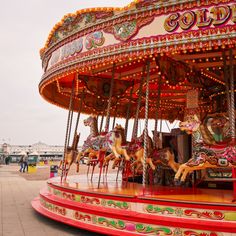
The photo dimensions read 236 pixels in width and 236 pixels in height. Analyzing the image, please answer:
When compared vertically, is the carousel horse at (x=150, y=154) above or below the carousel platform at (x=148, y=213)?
above

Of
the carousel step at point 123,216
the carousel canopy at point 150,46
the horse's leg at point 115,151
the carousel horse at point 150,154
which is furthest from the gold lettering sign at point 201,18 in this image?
the carousel step at point 123,216

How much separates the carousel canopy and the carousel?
2 centimetres

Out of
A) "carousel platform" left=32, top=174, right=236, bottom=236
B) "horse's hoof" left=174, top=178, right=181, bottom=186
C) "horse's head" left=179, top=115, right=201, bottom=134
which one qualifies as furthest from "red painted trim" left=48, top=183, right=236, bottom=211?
"horse's hoof" left=174, top=178, right=181, bottom=186

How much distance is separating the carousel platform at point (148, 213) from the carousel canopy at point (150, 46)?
2514 millimetres

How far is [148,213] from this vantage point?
5.95m

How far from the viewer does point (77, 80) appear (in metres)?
9.96

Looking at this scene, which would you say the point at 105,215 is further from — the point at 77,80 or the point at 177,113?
the point at 177,113

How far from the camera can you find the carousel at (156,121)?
18.9ft

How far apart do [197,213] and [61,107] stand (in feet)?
30.3

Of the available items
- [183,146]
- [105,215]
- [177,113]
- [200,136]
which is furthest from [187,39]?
[177,113]

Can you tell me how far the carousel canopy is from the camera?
5953mm

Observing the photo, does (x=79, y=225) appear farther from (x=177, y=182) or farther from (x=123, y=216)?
(x=177, y=182)

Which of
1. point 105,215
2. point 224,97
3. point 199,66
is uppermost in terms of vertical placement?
point 199,66

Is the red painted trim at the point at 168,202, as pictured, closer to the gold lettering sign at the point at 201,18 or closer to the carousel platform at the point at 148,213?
the carousel platform at the point at 148,213
